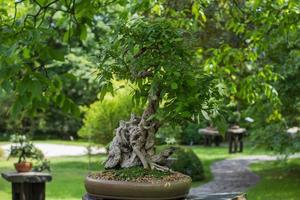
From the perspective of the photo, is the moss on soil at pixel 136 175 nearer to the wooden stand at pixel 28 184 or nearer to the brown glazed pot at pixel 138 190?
the brown glazed pot at pixel 138 190

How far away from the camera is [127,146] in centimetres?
350

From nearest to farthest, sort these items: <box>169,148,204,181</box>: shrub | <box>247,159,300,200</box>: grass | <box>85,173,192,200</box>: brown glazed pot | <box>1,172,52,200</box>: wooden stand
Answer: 1. <box>85,173,192,200</box>: brown glazed pot
2. <box>1,172,52,200</box>: wooden stand
3. <box>247,159,300,200</box>: grass
4. <box>169,148,204,181</box>: shrub

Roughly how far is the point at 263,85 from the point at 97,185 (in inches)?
97.9

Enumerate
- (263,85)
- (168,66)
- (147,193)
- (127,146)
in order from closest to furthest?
1. (147,193)
2. (168,66)
3. (127,146)
4. (263,85)

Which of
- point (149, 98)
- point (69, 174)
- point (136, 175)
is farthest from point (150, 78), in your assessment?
point (69, 174)

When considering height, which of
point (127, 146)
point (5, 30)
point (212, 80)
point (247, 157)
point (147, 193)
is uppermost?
point (5, 30)

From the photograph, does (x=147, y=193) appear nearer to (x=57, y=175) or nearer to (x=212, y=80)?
(x=212, y=80)

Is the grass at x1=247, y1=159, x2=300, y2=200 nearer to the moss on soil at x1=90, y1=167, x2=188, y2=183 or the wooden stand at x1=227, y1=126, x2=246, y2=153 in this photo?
the wooden stand at x1=227, y1=126, x2=246, y2=153

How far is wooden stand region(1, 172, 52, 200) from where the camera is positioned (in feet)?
25.4

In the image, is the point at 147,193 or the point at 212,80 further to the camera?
the point at 212,80

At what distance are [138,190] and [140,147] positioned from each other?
42 centimetres

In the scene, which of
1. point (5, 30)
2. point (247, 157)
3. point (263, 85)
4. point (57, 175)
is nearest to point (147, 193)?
point (5, 30)

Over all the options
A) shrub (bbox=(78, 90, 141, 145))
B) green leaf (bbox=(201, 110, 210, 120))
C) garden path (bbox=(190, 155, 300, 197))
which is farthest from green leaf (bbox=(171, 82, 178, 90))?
shrub (bbox=(78, 90, 141, 145))

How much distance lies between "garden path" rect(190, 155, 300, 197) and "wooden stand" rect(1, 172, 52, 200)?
2.89 meters
